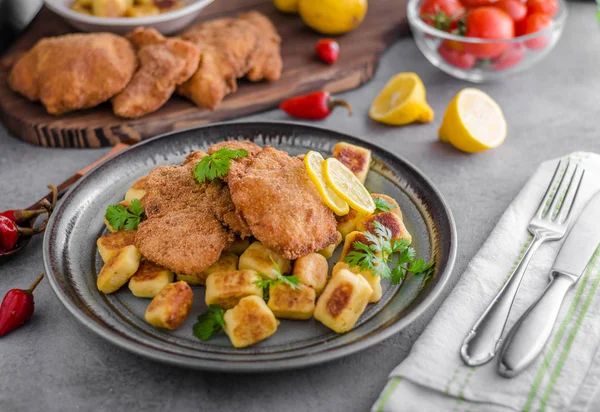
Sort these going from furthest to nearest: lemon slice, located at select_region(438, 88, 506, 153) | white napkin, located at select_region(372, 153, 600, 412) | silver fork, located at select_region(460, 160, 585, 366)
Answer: lemon slice, located at select_region(438, 88, 506, 153) → silver fork, located at select_region(460, 160, 585, 366) → white napkin, located at select_region(372, 153, 600, 412)

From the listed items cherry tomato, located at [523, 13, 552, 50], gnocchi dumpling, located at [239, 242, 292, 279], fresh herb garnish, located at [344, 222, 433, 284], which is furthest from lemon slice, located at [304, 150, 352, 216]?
cherry tomato, located at [523, 13, 552, 50]

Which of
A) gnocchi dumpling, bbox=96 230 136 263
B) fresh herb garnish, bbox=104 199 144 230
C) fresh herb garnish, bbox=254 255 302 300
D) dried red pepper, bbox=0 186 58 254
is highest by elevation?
fresh herb garnish, bbox=254 255 302 300

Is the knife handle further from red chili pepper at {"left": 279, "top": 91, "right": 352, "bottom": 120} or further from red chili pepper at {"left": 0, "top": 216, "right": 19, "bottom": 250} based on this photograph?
red chili pepper at {"left": 0, "top": 216, "right": 19, "bottom": 250}

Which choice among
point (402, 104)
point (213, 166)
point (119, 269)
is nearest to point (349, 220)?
point (213, 166)

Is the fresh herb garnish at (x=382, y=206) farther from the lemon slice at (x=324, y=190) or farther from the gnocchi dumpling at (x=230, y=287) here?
the gnocchi dumpling at (x=230, y=287)

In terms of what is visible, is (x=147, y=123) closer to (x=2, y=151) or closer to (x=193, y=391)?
(x=2, y=151)

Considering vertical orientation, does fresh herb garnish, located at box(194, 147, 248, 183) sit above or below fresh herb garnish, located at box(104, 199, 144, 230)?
above
